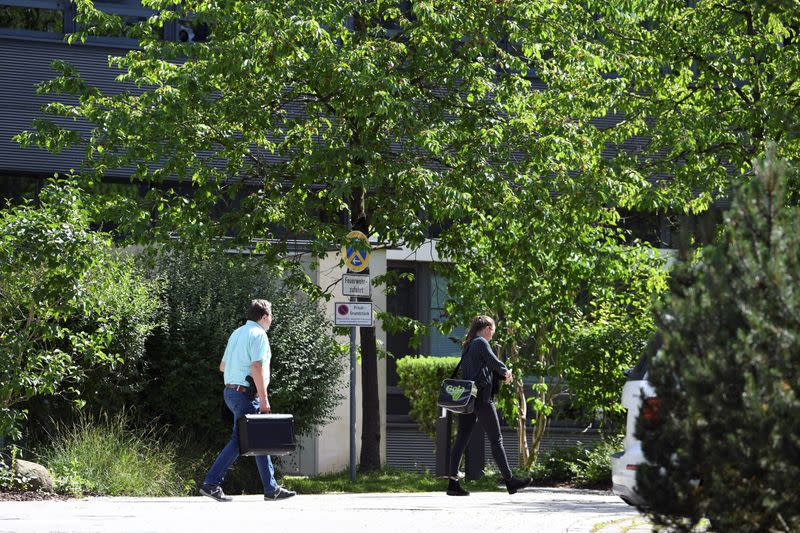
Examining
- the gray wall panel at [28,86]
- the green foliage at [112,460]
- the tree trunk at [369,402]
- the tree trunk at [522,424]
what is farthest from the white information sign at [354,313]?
the gray wall panel at [28,86]

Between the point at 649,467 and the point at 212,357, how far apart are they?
11.5 metres

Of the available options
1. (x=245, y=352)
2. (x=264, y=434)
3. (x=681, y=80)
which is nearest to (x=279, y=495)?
(x=264, y=434)

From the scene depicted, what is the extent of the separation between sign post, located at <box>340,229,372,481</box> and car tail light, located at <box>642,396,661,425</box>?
9.26m

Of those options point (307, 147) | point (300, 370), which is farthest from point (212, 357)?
point (307, 147)

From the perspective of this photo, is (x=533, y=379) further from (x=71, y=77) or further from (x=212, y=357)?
(x=71, y=77)

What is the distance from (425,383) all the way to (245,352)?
9.42m

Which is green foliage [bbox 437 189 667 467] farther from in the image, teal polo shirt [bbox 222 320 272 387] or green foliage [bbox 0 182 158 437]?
teal polo shirt [bbox 222 320 272 387]

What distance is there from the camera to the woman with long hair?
521 inches

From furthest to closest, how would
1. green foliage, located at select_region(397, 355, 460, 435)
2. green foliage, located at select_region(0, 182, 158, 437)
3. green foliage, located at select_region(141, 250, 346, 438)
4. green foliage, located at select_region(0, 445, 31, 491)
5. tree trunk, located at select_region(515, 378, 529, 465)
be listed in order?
green foliage, located at select_region(397, 355, 460, 435)
tree trunk, located at select_region(515, 378, 529, 465)
green foliage, located at select_region(141, 250, 346, 438)
green foliage, located at select_region(0, 182, 158, 437)
green foliage, located at select_region(0, 445, 31, 491)

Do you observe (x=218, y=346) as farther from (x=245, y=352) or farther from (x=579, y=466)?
(x=245, y=352)

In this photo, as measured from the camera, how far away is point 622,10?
59.9ft

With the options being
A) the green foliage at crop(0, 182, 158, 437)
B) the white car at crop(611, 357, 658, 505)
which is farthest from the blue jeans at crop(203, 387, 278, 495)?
the white car at crop(611, 357, 658, 505)

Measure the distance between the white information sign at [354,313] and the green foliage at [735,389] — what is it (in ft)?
31.4

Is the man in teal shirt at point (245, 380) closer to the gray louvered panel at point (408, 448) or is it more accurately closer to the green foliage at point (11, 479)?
the green foliage at point (11, 479)
